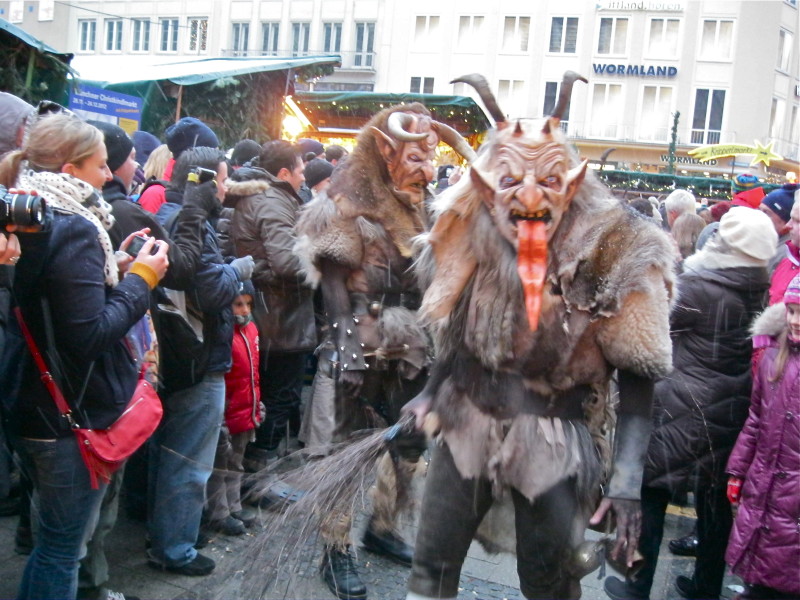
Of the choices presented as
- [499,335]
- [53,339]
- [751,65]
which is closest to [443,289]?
[499,335]

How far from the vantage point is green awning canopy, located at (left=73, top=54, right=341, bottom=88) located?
8.31 metres

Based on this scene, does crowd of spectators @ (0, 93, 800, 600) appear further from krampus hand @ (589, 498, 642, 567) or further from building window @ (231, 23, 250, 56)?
building window @ (231, 23, 250, 56)

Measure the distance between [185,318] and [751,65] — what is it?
3352cm

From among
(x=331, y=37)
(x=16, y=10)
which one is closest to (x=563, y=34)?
(x=331, y=37)

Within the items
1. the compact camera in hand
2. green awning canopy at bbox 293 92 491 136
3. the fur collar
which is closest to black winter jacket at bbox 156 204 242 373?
the compact camera in hand

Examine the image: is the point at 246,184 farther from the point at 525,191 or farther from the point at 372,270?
the point at 525,191

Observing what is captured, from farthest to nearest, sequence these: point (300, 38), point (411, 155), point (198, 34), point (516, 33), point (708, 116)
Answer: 1. point (708, 116)
2. point (516, 33)
3. point (300, 38)
4. point (198, 34)
5. point (411, 155)

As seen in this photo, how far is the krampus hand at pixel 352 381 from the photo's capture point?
158 inches

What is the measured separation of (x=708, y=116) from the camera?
33938 millimetres

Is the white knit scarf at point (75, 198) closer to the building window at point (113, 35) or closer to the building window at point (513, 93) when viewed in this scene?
the building window at point (113, 35)

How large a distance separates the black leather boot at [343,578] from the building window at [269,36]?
67.2 ft

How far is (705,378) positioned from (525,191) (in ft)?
6.44

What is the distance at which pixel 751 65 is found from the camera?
105 feet

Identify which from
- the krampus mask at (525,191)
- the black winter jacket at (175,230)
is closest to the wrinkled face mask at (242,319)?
the black winter jacket at (175,230)
